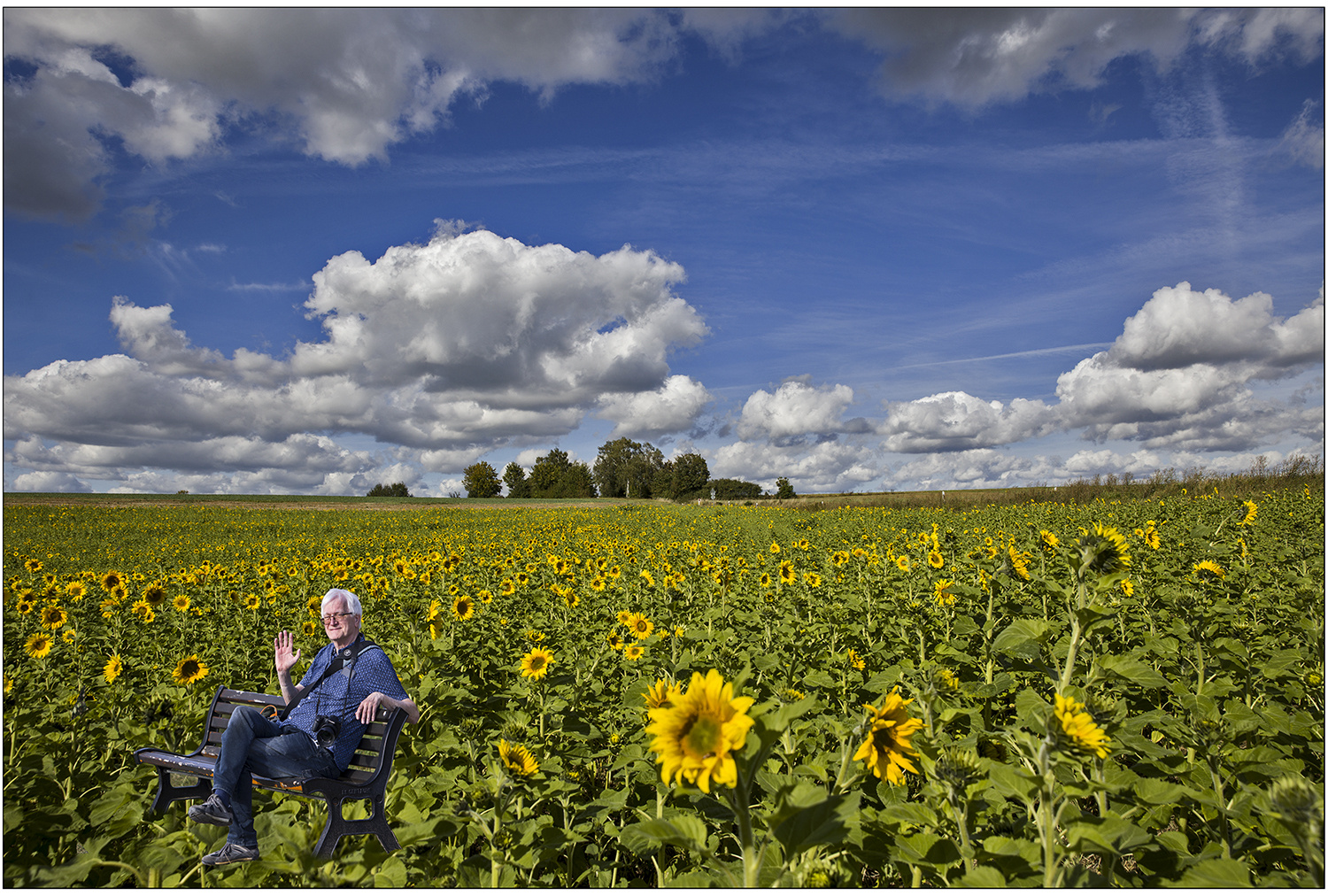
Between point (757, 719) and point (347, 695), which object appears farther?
point (347, 695)

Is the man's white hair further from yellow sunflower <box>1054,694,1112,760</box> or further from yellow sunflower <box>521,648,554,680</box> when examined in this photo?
yellow sunflower <box>1054,694,1112,760</box>

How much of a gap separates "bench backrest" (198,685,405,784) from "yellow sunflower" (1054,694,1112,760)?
8.50 feet

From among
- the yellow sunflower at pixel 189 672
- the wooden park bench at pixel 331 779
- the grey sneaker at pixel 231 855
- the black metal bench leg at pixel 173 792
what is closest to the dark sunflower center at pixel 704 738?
the wooden park bench at pixel 331 779

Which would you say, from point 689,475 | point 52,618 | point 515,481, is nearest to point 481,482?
point 515,481

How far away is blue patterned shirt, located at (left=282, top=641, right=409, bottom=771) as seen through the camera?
274cm

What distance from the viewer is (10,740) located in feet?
12.7

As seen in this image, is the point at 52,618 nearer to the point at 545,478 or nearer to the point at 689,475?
the point at 689,475

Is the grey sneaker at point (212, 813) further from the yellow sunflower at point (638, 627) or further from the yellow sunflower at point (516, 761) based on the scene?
the yellow sunflower at point (638, 627)

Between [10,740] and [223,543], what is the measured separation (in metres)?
15.7

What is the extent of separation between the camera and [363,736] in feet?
9.20

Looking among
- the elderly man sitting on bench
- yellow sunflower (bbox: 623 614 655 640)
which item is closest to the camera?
the elderly man sitting on bench

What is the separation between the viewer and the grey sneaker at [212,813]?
2416mm

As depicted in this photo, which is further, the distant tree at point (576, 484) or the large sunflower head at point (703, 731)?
the distant tree at point (576, 484)

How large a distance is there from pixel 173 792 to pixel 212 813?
1.87 ft
